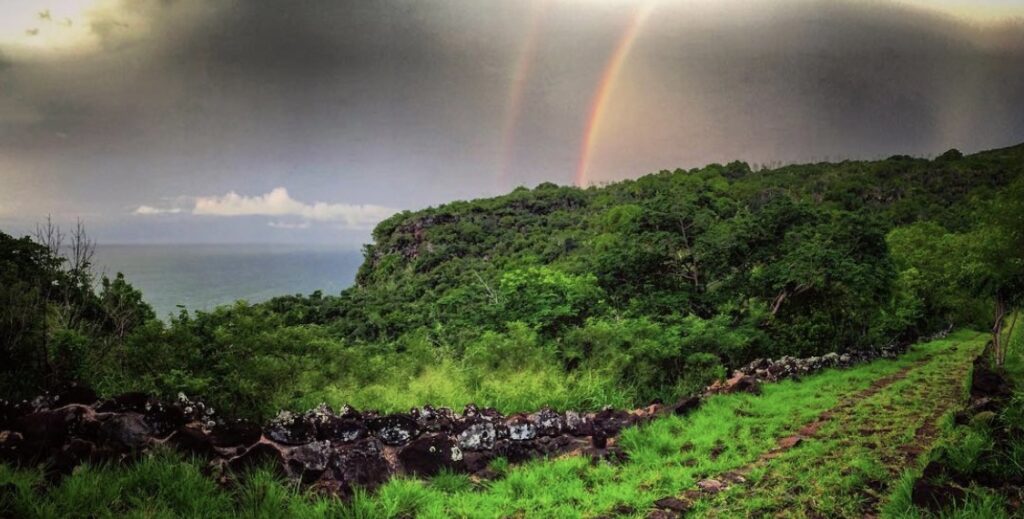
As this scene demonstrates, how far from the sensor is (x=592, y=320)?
13.7 metres

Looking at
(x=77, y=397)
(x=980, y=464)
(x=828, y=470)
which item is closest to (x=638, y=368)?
(x=828, y=470)

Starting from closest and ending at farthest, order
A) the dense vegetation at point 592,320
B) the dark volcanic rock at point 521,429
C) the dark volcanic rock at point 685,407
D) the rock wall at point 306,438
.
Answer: the rock wall at point 306,438
the dark volcanic rock at point 521,429
the dense vegetation at point 592,320
the dark volcanic rock at point 685,407

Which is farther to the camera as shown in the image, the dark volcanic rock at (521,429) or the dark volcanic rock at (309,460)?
the dark volcanic rock at (521,429)

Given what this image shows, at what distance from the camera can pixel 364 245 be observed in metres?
112

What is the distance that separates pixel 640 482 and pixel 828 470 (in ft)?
7.86

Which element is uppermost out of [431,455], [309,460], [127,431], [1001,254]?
[1001,254]

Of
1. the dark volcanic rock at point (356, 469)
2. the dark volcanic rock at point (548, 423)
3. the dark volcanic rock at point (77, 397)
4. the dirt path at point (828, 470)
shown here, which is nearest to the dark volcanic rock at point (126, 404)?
the dark volcanic rock at point (77, 397)

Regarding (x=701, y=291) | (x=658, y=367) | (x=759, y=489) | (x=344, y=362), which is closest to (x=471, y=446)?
(x=759, y=489)

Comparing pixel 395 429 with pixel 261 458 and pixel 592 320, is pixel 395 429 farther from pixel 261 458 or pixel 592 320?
pixel 592 320

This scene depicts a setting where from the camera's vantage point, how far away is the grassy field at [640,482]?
492 centimetres

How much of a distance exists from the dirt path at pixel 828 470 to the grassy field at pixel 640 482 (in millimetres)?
19

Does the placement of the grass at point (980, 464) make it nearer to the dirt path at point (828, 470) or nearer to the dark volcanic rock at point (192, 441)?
the dirt path at point (828, 470)

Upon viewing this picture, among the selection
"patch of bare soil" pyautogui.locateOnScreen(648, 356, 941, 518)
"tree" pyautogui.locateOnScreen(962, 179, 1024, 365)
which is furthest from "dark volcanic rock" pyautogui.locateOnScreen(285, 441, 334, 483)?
"tree" pyautogui.locateOnScreen(962, 179, 1024, 365)

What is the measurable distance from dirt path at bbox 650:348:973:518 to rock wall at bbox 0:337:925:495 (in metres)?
1.62
